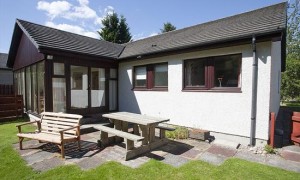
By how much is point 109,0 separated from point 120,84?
14.6 feet

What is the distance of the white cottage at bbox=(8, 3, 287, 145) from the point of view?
5746mm

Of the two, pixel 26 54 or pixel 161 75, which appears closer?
pixel 161 75

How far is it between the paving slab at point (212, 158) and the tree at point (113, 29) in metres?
26.5

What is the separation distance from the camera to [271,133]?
5.50 metres

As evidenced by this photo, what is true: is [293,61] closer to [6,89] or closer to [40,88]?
[40,88]

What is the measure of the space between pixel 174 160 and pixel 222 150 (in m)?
1.70

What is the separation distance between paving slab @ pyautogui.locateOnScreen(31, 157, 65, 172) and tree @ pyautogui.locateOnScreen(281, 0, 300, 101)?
74.2 ft

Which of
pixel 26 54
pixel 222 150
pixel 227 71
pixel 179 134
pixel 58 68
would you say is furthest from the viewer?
pixel 26 54

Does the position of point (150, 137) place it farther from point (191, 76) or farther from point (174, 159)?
point (191, 76)

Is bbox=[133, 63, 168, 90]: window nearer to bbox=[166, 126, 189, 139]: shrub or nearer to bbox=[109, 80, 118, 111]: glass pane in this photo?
bbox=[109, 80, 118, 111]: glass pane

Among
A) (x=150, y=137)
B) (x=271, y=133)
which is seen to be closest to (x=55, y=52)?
(x=150, y=137)

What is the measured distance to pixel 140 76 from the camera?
957 cm

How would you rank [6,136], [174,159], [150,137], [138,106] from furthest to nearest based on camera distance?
[138,106] → [6,136] → [150,137] → [174,159]

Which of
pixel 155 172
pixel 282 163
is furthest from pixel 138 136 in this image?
pixel 282 163
